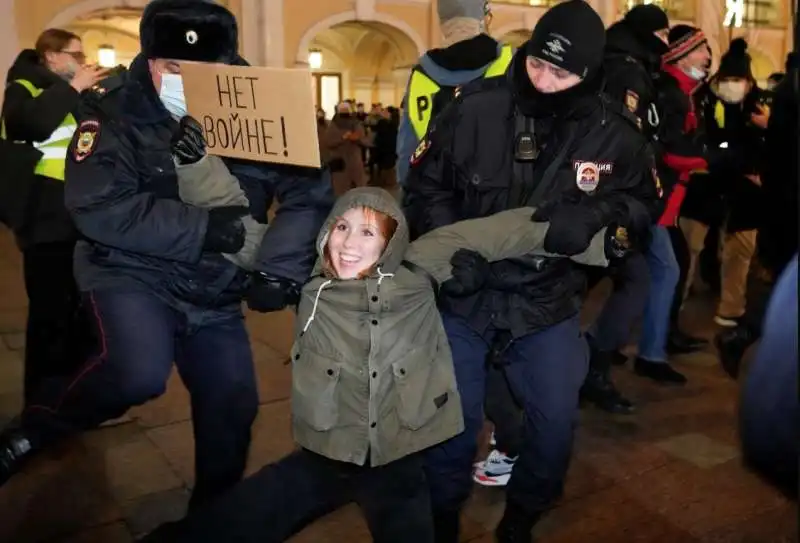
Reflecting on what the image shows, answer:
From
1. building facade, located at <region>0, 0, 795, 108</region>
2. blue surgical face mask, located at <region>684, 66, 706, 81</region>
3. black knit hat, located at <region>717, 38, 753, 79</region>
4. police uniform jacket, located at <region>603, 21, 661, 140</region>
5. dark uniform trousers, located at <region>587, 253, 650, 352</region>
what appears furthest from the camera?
building facade, located at <region>0, 0, 795, 108</region>

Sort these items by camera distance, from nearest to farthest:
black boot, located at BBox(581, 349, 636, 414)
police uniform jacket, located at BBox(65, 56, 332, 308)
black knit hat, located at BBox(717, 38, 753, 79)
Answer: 1. police uniform jacket, located at BBox(65, 56, 332, 308)
2. black boot, located at BBox(581, 349, 636, 414)
3. black knit hat, located at BBox(717, 38, 753, 79)

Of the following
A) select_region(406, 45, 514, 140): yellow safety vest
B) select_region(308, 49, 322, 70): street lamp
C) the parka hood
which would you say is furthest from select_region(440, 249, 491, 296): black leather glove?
select_region(308, 49, 322, 70): street lamp

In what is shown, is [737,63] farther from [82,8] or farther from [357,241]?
[82,8]

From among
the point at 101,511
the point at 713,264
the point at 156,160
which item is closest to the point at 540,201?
the point at 156,160

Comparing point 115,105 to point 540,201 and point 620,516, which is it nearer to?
point 540,201

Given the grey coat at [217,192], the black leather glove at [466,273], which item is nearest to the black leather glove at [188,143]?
the grey coat at [217,192]

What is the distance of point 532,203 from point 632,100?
1395mm

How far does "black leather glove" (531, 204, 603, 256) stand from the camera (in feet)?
9.07

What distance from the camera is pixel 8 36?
56.6ft

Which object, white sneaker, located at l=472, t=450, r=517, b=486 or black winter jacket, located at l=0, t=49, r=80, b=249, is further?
black winter jacket, located at l=0, t=49, r=80, b=249

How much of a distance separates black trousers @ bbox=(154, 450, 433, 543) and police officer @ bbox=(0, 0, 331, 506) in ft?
1.43

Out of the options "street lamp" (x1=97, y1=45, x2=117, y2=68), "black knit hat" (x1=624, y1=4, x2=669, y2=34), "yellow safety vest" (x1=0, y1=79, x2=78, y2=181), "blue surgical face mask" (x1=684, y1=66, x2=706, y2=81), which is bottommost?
"street lamp" (x1=97, y1=45, x2=117, y2=68)

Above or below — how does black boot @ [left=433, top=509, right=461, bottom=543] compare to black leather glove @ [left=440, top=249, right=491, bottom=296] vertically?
below

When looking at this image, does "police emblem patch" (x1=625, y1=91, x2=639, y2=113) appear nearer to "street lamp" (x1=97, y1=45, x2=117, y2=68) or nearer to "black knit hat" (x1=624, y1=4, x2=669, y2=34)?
"black knit hat" (x1=624, y1=4, x2=669, y2=34)
